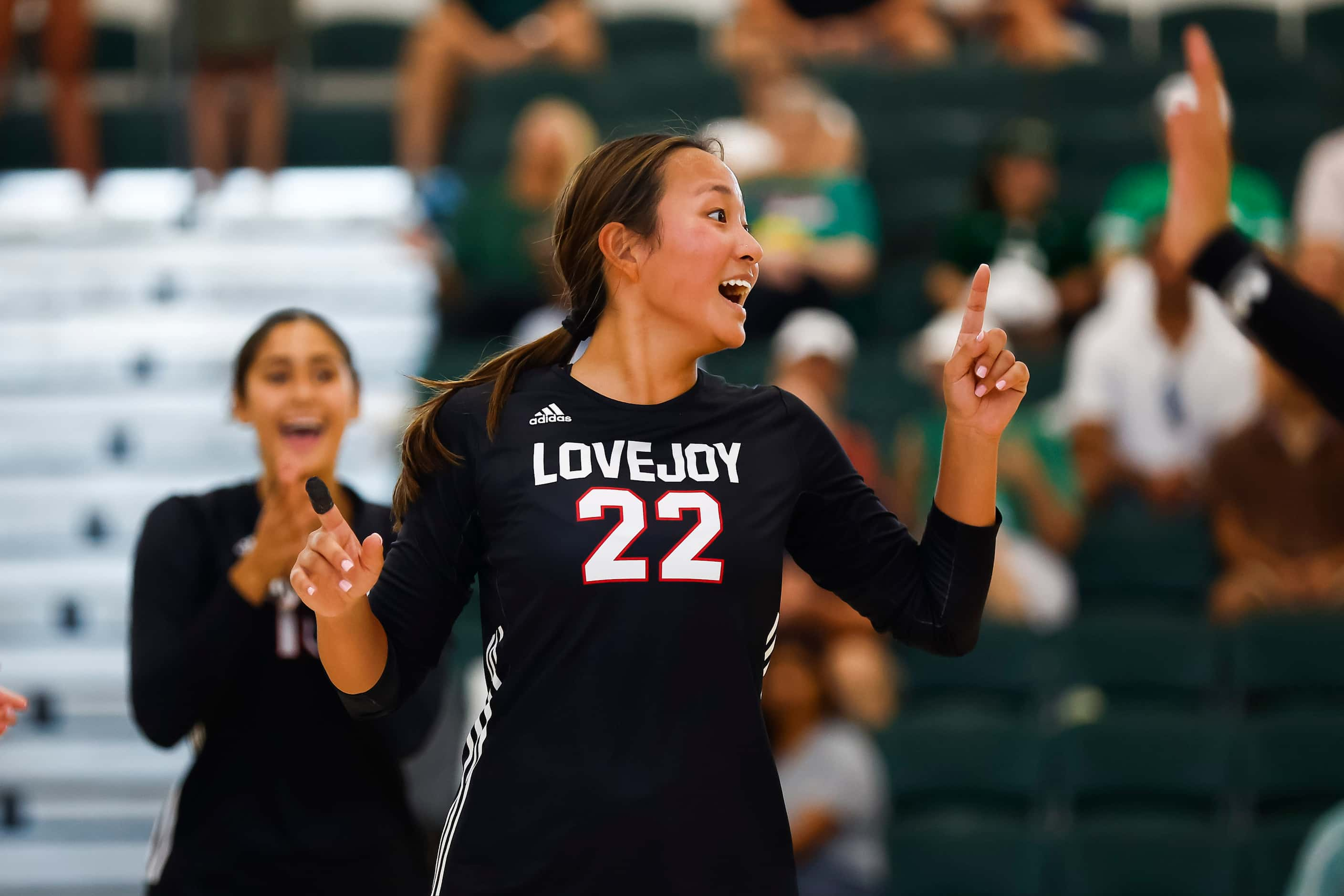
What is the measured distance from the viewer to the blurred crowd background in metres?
5.28

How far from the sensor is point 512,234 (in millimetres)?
7305

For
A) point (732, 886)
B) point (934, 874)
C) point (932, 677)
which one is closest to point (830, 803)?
point (934, 874)

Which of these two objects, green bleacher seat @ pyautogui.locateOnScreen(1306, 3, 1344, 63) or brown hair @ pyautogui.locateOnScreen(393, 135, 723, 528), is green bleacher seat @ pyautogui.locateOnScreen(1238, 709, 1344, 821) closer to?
brown hair @ pyautogui.locateOnScreen(393, 135, 723, 528)

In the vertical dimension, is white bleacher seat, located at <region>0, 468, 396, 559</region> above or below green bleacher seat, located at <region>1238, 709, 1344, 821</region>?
above

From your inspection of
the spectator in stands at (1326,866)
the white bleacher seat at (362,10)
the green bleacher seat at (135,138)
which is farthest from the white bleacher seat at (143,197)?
the spectator in stands at (1326,866)

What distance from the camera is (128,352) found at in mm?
7125

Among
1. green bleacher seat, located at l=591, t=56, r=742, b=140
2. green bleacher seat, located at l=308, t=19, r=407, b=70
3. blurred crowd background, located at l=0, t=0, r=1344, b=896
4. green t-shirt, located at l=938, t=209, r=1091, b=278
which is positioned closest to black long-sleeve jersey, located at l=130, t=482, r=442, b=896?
blurred crowd background, located at l=0, t=0, r=1344, b=896

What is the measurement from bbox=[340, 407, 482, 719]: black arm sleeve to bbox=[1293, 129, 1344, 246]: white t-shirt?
5520 millimetres

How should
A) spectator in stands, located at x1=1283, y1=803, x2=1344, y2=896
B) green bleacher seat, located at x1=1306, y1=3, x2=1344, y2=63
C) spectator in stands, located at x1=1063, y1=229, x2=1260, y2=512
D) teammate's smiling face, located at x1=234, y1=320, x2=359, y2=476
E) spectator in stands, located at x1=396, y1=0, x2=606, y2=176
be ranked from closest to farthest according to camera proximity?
teammate's smiling face, located at x1=234, y1=320, x2=359, y2=476 → spectator in stands, located at x1=1283, y1=803, x2=1344, y2=896 → spectator in stands, located at x1=1063, y1=229, x2=1260, y2=512 → spectator in stands, located at x1=396, y1=0, x2=606, y2=176 → green bleacher seat, located at x1=1306, y1=3, x2=1344, y2=63

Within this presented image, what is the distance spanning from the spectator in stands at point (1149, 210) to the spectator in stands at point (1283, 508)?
4.91 feet

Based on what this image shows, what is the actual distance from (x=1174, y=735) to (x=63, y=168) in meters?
6.57

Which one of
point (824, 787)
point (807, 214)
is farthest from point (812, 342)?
point (824, 787)

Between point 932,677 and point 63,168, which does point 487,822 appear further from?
point 63,168

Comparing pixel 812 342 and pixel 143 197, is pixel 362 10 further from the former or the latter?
pixel 812 342
